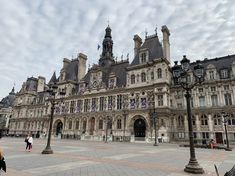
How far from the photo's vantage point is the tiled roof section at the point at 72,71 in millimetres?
64438

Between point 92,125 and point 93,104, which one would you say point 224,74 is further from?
point 92,125

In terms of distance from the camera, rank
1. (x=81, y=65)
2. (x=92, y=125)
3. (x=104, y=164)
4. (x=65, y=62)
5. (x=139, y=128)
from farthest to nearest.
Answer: (x=65, y=62) → (x=81, y=65) → (x=92, y=125) → (x=139, y=128) → (x=104, y=164)

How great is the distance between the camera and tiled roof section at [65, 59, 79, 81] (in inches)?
2537

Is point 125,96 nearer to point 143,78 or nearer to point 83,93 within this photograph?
point 143,78

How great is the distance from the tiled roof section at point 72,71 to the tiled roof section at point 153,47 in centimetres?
2479

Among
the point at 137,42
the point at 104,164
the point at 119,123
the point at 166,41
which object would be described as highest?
the point at 137,42

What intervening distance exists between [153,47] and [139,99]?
1417 cm

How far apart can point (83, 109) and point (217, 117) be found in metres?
34.6

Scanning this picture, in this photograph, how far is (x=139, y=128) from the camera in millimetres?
42750

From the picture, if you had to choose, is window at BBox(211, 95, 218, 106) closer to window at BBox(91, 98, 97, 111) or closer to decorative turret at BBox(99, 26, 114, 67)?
window at BBox(91, 98, 97, 111)

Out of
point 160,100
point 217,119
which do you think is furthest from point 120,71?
point 217,119

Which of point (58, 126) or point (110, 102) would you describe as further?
point (58, 126)

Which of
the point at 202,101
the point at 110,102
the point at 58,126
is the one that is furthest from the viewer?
the point at 58,126

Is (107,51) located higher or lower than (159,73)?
higher
